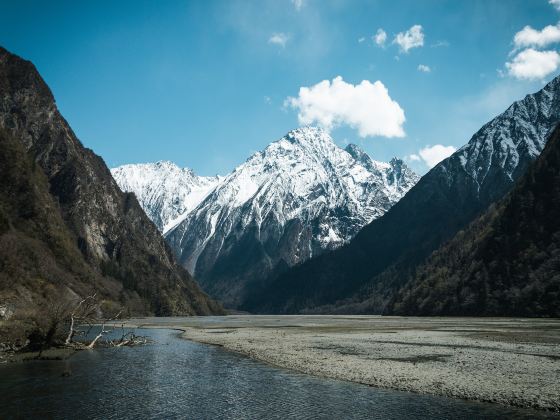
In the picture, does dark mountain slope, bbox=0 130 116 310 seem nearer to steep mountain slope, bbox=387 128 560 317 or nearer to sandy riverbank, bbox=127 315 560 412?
sandy riverbank, bbox=127 315 560 412

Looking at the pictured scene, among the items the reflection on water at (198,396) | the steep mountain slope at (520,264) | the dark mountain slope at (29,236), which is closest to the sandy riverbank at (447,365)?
the reflection on water at (198,396)

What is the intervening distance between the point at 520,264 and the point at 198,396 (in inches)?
6273

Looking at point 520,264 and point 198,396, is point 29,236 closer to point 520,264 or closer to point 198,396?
point 198,396

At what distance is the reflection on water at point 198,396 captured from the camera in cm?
2694

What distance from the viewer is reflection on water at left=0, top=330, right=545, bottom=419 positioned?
26.9 meters

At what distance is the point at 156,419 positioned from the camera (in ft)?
85.1

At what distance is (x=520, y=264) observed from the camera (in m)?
163

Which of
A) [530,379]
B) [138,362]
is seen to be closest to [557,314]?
[530,379]

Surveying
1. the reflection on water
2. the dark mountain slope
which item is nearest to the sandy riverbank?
the reflection on water

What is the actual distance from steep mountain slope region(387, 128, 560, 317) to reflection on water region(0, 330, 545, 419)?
12110 centimetres

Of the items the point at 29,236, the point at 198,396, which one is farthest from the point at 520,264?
the point at 29,236

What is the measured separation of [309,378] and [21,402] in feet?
68.4

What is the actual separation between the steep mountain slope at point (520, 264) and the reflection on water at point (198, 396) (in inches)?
4768

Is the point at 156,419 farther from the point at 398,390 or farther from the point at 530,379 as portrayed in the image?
the point at 530,379
